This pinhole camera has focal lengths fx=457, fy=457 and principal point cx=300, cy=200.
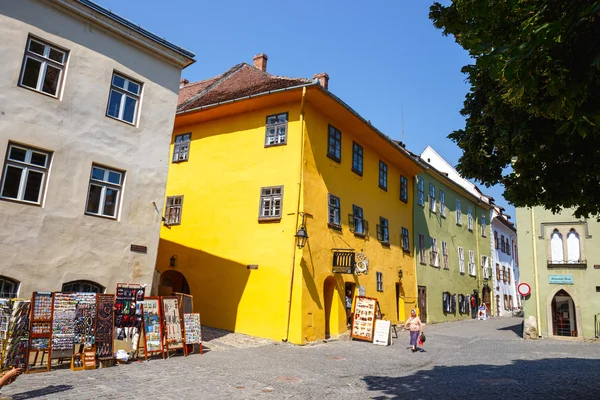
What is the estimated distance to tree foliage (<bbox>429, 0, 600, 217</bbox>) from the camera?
426 centimetres

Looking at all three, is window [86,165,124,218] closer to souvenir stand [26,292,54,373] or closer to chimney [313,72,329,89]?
souvenir stand [26,292,54,373]

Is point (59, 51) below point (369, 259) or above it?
above

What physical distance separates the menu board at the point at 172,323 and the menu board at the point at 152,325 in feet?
0.66

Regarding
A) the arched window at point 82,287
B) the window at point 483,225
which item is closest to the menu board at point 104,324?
the arched window at point 82,287

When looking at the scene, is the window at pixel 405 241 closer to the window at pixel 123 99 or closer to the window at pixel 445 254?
the window at pixel 445 254

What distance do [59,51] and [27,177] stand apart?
3.31m

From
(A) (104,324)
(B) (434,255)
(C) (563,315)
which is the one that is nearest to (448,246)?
(B) (434,255)

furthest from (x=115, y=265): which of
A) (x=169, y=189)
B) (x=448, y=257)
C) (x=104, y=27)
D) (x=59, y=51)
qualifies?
(x=448, y=257)

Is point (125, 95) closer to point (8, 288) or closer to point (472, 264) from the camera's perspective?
point (8, 288)

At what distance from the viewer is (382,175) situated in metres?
23.5

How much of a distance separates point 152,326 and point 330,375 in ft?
15.2

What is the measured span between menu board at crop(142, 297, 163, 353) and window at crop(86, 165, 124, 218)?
2.51m

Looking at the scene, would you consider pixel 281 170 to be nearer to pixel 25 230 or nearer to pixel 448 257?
pixel 25 230

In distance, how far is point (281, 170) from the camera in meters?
17.4
